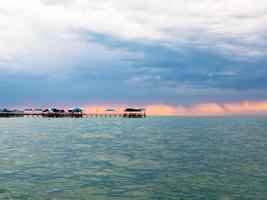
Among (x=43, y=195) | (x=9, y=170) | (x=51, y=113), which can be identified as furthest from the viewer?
(x=51, y=113)

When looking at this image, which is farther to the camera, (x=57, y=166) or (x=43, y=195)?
(x=57, y=166)

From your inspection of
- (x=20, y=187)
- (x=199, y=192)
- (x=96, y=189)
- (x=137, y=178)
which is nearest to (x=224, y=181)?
(x=199, y=192)

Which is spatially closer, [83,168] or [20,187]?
[20,187]

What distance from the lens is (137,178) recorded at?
72.4 feet

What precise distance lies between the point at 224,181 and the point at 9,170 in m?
14.0

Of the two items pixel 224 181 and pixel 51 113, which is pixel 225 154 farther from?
pixel 51 113

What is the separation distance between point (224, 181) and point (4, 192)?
12029 mm

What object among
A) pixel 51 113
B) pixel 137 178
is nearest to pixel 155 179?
pixel 137 178

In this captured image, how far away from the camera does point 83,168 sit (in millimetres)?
25812

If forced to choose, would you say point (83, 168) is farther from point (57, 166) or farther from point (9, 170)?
point (9, 170)

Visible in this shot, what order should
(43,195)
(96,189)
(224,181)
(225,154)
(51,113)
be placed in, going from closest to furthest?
(43,195) → (96,189) → (224,181) → (225,154) → (51,113)

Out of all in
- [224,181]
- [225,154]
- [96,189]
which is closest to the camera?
[96,189]

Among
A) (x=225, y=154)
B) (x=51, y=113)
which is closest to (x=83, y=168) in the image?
(x=225, y=154)

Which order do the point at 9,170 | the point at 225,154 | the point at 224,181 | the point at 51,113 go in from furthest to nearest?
the point at 51,113, the point at 225,154, the point at 9,170, the point at 224,181
